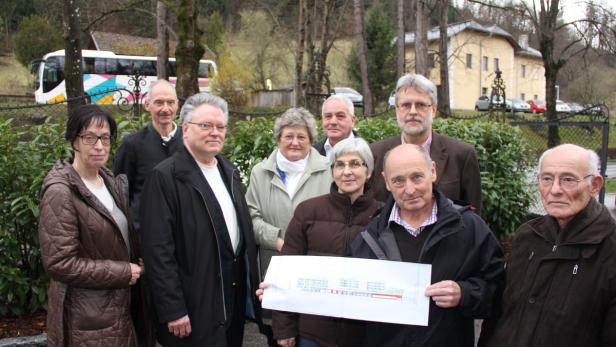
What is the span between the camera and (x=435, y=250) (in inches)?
103

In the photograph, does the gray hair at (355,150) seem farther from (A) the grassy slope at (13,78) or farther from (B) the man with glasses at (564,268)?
(A) the grassy slope at (13,78)

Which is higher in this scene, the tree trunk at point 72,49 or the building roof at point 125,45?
the building roof at point 125,45

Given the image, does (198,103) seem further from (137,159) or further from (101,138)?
(137,159)

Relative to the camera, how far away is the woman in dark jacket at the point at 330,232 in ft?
10.1

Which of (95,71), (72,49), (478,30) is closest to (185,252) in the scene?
(72,49)

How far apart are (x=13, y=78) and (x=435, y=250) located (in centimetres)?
4853

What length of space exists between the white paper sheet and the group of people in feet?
0.22

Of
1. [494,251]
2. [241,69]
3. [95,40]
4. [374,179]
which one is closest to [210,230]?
[374,179]

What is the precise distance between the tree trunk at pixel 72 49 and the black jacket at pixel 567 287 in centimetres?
1154

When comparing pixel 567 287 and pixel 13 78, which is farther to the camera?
pixel 13 78

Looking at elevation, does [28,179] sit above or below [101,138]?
below

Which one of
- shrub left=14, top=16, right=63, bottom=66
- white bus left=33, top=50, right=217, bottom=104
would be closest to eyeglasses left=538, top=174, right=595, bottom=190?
white bus left=33, top=50, right=217, bottom=104

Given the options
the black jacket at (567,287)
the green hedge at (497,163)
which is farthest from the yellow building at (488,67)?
the black jacket at (567,287)

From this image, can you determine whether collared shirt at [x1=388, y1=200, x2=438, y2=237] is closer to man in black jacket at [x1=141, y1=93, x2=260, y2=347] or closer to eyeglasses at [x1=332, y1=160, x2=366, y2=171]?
eyeglasses at [x1=332, y1=160, x2=366, y2=171]
